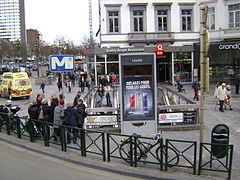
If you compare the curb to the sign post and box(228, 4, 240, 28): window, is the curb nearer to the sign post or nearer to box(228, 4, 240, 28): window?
the sign post

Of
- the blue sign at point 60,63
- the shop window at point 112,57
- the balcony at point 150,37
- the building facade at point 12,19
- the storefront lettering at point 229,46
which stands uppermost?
the building facade at point 12,19

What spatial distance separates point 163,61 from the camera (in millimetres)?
33500

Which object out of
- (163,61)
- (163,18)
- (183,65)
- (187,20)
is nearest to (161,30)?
(163,18)

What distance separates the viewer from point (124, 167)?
7.99m

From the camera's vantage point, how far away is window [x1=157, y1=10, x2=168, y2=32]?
31730 millimetres

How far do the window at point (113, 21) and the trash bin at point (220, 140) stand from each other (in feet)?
81.9

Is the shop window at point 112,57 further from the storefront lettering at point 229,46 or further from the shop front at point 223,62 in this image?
the storefront lettering at point 229,46

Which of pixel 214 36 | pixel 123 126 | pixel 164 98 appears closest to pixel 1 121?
pixel 123 126

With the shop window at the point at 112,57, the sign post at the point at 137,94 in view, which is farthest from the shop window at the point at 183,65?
the sign post at the point at 137,94

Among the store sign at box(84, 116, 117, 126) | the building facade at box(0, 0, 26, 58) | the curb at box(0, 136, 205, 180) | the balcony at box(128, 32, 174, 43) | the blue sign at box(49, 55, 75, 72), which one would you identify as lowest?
the curb at box(0, 136, 205, 180)

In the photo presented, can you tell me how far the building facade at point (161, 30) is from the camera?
30094 millimetres

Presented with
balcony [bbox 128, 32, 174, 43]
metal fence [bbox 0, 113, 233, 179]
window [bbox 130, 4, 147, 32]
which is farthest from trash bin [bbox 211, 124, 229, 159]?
window [bbox 130, 4, 147, 32]

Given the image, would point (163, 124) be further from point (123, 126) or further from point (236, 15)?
point (236, 15)

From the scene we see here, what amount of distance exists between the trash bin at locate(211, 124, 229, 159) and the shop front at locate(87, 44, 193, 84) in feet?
74.0
